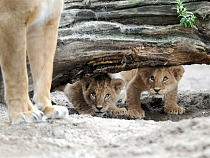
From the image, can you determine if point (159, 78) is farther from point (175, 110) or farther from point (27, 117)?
point (27, 117)

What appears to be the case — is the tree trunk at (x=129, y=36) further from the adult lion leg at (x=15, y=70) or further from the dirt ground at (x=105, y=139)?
the adult lion leg at (x=15, y=70)

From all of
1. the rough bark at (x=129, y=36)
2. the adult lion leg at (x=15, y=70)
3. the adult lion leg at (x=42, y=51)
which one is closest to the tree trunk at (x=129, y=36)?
the rough bark at (x=129, y=36)

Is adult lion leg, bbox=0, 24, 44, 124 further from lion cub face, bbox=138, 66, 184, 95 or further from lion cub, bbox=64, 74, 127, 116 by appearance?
lion cub face, bbox=138, 66, 184, 95

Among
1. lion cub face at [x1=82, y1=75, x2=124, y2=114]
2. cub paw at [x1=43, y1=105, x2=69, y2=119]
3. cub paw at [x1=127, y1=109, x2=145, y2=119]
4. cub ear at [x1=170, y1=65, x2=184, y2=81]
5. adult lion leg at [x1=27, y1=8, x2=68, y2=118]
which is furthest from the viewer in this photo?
cub ear at [x1=170, y1=65, x2=184, y2=81]

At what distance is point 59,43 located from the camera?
4645 millimetres

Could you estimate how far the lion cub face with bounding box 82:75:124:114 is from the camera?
17.9ft

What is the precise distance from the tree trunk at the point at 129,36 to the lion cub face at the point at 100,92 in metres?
0.74

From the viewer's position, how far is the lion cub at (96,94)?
18.0 ft

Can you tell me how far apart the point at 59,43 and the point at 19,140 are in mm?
1892

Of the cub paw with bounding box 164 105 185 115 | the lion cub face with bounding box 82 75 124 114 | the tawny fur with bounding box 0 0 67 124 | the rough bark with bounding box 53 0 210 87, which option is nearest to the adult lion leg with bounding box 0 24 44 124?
the tawny fur with bounding box 0 0 67 124

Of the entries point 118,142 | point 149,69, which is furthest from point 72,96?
point 118,142

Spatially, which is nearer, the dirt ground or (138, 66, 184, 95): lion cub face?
the dirt ground

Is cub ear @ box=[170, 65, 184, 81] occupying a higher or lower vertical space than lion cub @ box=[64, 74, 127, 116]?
higher

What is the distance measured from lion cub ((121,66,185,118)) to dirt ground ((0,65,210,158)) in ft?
6.39
